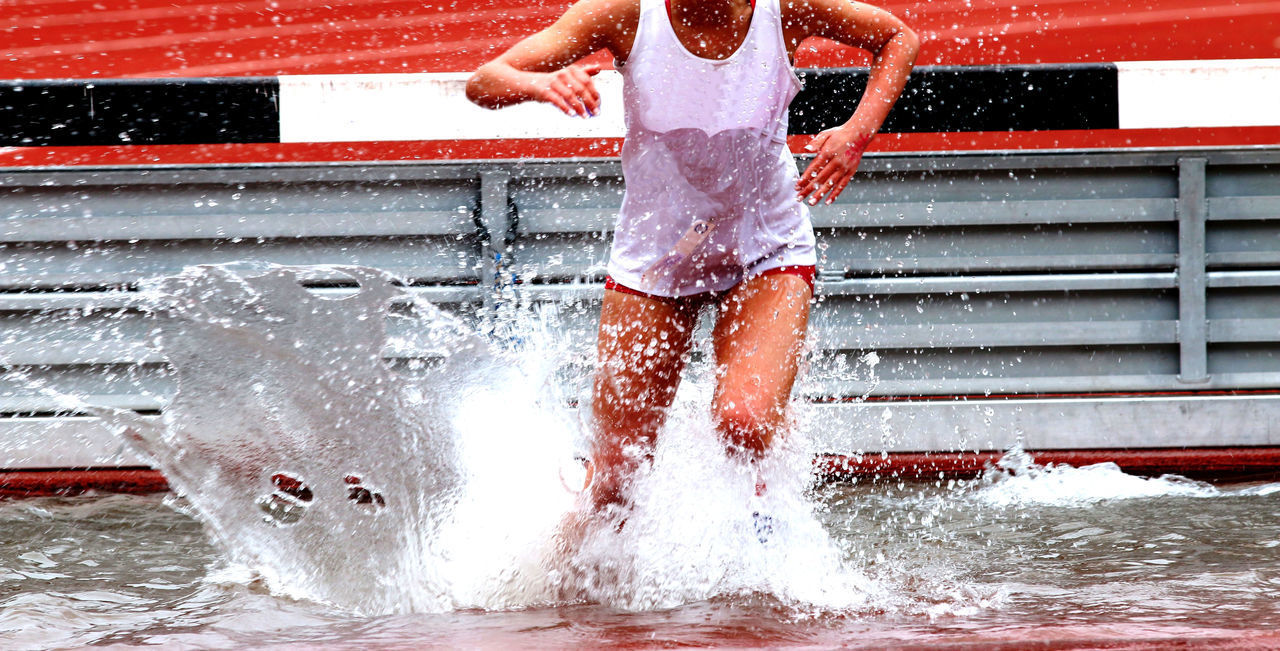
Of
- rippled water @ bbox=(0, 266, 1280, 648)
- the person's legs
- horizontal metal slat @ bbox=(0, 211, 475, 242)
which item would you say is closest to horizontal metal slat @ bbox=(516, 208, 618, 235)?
horizontal metal slat @ bbox=(0, 211, 475, 242)

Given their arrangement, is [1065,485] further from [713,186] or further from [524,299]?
[713,186]

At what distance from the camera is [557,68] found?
97.5 inches

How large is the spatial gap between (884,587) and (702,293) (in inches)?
30.7

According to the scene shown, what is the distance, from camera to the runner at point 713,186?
2.47 m

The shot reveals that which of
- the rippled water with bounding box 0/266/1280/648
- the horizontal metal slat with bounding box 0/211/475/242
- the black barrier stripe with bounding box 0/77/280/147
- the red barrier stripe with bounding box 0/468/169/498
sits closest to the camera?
the rippled water with bounding box 0/266/1280/648

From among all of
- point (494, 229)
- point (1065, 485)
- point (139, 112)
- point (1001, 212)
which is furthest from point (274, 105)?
point (1065, 485)

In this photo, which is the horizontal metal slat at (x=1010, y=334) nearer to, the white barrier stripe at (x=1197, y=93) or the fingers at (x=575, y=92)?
the white barrier stripe at (x=1197, y=93)

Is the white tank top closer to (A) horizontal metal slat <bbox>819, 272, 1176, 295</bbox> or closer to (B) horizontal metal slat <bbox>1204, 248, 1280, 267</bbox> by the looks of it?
(A) horizontal metal slat <bbox>819, 272, 1176, 295</bbox>

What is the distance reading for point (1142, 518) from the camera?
3.43 m

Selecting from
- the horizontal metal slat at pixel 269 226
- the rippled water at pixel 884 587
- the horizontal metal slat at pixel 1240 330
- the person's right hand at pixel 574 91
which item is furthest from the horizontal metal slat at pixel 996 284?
the person's right hand at pixel 574 91

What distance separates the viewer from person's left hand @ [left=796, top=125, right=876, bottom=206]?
2.49 meters

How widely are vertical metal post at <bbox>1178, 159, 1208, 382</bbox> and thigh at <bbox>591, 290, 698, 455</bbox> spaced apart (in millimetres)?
2723

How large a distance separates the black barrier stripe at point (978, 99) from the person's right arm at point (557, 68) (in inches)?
62.8

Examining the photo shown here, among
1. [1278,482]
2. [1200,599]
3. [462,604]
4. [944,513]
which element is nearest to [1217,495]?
[1278,482]
